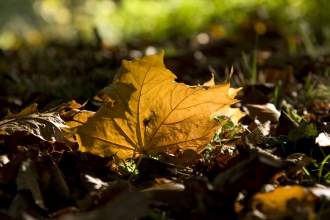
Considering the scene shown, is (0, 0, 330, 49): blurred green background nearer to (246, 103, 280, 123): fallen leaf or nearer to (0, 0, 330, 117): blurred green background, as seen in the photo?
(0, 0, 330, 117): blurred green background

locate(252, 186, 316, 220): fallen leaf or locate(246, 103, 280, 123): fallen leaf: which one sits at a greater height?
locate(252, 186, 316, 220): fallen leaf

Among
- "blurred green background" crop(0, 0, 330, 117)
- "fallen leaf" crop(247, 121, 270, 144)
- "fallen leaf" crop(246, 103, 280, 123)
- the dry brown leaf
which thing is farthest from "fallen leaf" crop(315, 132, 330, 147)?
"blurred green background" crop(0, 0, 330, 117)

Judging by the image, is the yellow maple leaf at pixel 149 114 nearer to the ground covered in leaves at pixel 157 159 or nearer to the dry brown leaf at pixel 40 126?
the ground covered in leaves at pixel 157 159

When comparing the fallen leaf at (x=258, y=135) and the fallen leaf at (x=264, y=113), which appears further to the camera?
the fallen leaf at (x=264, y=113)

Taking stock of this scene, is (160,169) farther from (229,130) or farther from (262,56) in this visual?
(262,56)

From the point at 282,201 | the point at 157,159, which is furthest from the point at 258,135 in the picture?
the point at 282,201

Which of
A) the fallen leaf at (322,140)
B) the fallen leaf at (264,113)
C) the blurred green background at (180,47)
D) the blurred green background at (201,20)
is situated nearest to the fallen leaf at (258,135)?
the fallen leaf at (322,140)

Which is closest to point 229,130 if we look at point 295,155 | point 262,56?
point 295,155

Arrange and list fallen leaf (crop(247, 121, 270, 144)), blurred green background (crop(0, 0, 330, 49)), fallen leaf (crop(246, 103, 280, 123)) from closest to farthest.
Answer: fallen leaf (crop(247, 121, 270, 144))
fallen leaf (crop(246, 103, 280, 123))
blurred green background (crop(0, 0, 330, 49))
